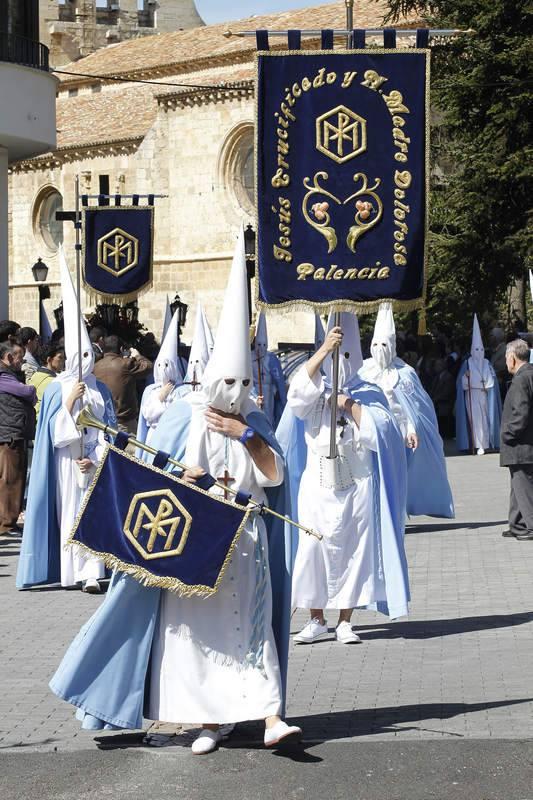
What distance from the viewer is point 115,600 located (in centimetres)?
680

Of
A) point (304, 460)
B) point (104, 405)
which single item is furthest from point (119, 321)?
point (304, 460)

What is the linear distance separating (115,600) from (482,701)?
2.00m

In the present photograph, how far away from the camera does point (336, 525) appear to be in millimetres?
9805

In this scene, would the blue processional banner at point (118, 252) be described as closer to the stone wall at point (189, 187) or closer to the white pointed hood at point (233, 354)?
the white pointed hood at point (233, 354)

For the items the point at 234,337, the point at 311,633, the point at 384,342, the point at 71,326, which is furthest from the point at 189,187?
the point at 234,337

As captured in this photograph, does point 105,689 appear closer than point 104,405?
Yes

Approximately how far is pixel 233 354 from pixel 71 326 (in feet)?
11.5

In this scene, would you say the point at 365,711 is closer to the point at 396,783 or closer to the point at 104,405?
the point at 396,783

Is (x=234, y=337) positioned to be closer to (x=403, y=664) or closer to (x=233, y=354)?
(x=233, y=354)

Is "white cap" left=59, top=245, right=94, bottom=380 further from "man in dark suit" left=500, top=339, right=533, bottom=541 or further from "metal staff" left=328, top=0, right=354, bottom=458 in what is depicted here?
"man in dark suit" left=500, top=339, right=533, bottom=541

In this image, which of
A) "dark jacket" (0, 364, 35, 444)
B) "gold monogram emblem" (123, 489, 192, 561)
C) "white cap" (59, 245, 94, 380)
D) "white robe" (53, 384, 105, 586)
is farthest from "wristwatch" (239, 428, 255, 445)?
"dark jacket" (0, 364, 35, 444)

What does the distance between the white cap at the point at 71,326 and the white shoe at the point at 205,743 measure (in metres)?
3.44

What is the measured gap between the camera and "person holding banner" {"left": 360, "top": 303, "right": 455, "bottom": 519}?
14750mm

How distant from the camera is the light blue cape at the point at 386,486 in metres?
9.81
